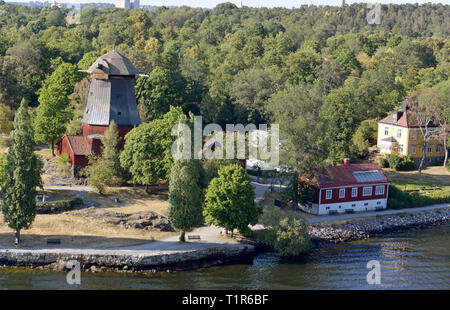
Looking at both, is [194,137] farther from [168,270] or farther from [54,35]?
[54,35]

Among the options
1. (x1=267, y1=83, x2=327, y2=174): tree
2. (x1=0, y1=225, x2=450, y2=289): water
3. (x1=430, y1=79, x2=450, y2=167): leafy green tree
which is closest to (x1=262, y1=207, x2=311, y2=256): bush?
(x1=0, y1=225, x2=450, y2=289): water

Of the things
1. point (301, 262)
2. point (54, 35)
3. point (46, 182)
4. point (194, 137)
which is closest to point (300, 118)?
point (194, 137)

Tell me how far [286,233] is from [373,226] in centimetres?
998

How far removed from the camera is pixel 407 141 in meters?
66.2

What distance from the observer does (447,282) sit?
3816 centimetres

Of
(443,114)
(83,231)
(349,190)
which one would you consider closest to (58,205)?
(83,231)

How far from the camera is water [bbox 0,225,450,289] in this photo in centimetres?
→ 3675

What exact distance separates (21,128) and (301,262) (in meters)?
19.3

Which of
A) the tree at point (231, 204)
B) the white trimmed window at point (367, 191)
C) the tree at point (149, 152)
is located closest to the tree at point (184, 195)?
the tree at point (231, 204)

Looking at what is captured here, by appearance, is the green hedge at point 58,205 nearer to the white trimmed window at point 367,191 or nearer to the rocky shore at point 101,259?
the rocky shore at point 101,259

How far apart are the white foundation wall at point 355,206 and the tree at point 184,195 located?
12.1 meters

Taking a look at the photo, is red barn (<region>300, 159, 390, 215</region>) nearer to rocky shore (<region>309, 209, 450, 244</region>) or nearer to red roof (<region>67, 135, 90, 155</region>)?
rocky shore (<region>309, 209, 450, 244</region>)

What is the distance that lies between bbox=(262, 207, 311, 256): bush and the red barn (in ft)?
22.4

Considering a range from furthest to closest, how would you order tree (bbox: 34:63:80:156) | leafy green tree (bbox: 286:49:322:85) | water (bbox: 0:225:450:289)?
leafy green tree (bbox: 286:49:322:85) → tree (bbox: 34:63:80:156) → water (bbox: 0:225:450:289)
